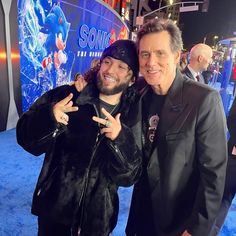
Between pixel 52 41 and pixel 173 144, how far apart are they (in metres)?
6.17

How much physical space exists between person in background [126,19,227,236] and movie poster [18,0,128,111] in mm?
4987

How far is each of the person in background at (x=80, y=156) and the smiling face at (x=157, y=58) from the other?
19 cm

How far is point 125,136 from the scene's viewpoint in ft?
5.56

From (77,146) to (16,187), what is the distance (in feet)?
8.14

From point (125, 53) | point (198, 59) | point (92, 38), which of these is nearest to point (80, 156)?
point (125, 53)

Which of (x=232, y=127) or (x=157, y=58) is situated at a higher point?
(x=157, y=58)

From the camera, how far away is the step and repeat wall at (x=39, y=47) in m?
5.79

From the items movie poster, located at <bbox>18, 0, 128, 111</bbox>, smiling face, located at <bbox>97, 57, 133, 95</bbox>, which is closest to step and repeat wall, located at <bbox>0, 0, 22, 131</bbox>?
movie poster, located at <bbox>18, 0, 128, 111</bbox>

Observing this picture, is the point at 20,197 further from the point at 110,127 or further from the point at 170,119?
the point at 170,119

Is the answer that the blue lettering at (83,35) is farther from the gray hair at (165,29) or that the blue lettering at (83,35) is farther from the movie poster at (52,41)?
the gray hair at (165,29)

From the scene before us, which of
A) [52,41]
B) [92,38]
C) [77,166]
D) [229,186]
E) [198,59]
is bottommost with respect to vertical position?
[229,186]

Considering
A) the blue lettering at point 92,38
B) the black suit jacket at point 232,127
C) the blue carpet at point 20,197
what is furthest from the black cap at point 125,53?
the blue lettering at point 92,38

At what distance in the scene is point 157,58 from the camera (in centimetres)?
177

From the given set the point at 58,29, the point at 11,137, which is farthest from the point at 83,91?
the point at 58,29
